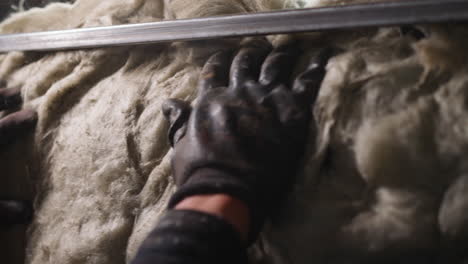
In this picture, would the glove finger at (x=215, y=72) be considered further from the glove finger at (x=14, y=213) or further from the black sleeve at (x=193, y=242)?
the glove finger at (x=14, y=213)

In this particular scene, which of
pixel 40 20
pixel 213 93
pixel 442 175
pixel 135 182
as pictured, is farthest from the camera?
pixel 40 20

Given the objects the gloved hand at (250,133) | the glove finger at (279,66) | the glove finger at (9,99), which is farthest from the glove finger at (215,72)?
the glove finger at (9,99)

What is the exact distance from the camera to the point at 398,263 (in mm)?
797

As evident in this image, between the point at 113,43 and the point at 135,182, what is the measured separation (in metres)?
0.60

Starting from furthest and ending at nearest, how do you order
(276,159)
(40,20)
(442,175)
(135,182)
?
(40,20), (135,182), (276,159), (442,175)

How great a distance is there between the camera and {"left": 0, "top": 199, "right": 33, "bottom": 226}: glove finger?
1426 mm

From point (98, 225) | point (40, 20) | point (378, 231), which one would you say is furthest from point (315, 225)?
point (40, 20)

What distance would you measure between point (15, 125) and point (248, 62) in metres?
1.07

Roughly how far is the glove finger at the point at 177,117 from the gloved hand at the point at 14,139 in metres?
0.75

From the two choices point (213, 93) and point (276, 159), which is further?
point (213, 93)

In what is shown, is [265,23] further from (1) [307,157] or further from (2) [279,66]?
(1) [307,157]

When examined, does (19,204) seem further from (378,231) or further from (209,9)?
(378,231)

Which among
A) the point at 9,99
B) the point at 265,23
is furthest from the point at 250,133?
the point at 9,99

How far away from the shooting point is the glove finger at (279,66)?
1.05m
